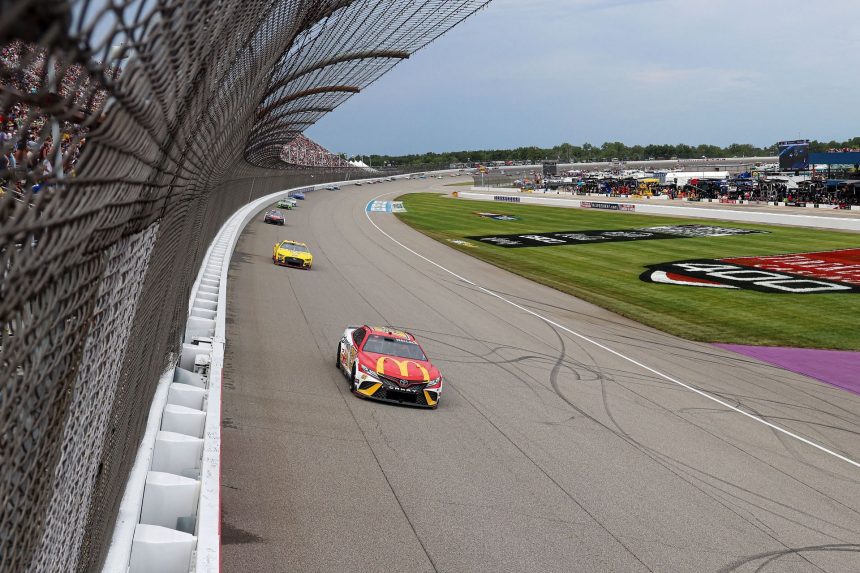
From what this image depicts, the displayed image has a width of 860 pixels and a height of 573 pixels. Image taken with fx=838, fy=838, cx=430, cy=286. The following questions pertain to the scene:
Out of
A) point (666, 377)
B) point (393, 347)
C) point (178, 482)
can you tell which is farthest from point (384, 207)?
point (178, 482)

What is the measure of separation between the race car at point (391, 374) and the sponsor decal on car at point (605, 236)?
29.4 metres

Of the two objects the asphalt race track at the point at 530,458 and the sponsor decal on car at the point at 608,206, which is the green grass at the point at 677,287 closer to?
the asphalt race track at the point at 530,458

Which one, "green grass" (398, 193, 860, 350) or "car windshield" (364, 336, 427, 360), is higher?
"car windshield" (364, 336, 427, 360)

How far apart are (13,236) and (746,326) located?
24276mm

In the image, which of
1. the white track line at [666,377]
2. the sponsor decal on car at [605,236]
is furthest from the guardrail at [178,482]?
the sponsor decal on car at [605,236]

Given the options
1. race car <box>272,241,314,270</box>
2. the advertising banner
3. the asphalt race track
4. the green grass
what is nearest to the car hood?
the asphalt race track

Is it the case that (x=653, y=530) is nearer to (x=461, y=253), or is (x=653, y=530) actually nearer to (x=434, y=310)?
(x=434, y=310)

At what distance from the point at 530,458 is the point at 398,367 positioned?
128 inches

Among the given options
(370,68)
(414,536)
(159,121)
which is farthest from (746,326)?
(159,121)

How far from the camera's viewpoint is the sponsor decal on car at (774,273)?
30375 mm

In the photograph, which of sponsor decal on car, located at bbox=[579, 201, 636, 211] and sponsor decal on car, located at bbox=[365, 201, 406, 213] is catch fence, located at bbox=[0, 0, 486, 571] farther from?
sponsor decal on car, located at bbox=[579, 201, 636, 211]

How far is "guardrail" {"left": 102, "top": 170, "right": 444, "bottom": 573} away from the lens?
5633 millimetres

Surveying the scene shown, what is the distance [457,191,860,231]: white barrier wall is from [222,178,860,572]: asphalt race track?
34.4 meters

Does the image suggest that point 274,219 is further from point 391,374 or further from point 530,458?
point 530,458
